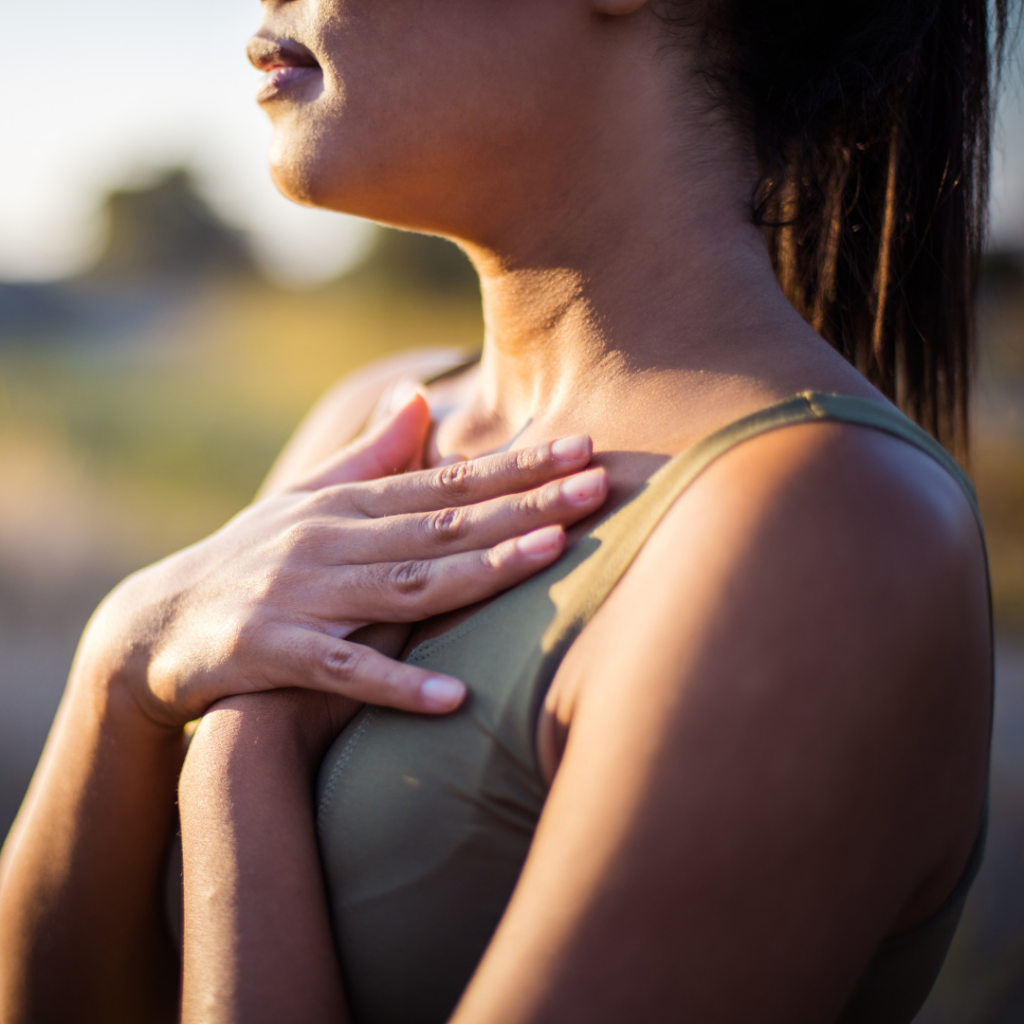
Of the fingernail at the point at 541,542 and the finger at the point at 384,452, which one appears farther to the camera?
the finger at the point at 384,452

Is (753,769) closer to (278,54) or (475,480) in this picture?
(475,480)

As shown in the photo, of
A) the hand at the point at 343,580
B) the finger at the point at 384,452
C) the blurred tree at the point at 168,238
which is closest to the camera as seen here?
the hand at the point at 343,580

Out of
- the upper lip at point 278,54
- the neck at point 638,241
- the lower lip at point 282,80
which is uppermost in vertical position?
the upper lip at point 278,54

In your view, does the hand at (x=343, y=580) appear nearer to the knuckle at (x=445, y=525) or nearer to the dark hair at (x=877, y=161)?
the knuckle at (x=445, y=525)

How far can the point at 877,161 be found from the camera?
1.40 metres

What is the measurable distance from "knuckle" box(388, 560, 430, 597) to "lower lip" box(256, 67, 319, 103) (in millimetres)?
710

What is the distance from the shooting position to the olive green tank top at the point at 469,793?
91cm

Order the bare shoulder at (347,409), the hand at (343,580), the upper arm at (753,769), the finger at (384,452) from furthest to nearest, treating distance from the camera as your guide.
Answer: the bare shoulder at (347,409) < the finger at (384,452) < the hand at (343,580) < the upper arm at (753,769)

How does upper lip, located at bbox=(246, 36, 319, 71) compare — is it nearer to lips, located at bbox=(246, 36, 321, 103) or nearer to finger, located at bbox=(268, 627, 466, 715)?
lips, located at bbox=(246, 36, 321, 103)

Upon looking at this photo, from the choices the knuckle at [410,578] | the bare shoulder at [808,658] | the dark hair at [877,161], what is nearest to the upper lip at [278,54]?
the dark hair at [877,161]

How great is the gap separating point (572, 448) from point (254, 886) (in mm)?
635

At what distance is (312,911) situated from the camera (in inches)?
38.5

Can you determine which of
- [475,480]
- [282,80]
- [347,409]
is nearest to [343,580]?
[475,480]

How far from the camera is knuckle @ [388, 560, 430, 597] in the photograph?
1.04m
